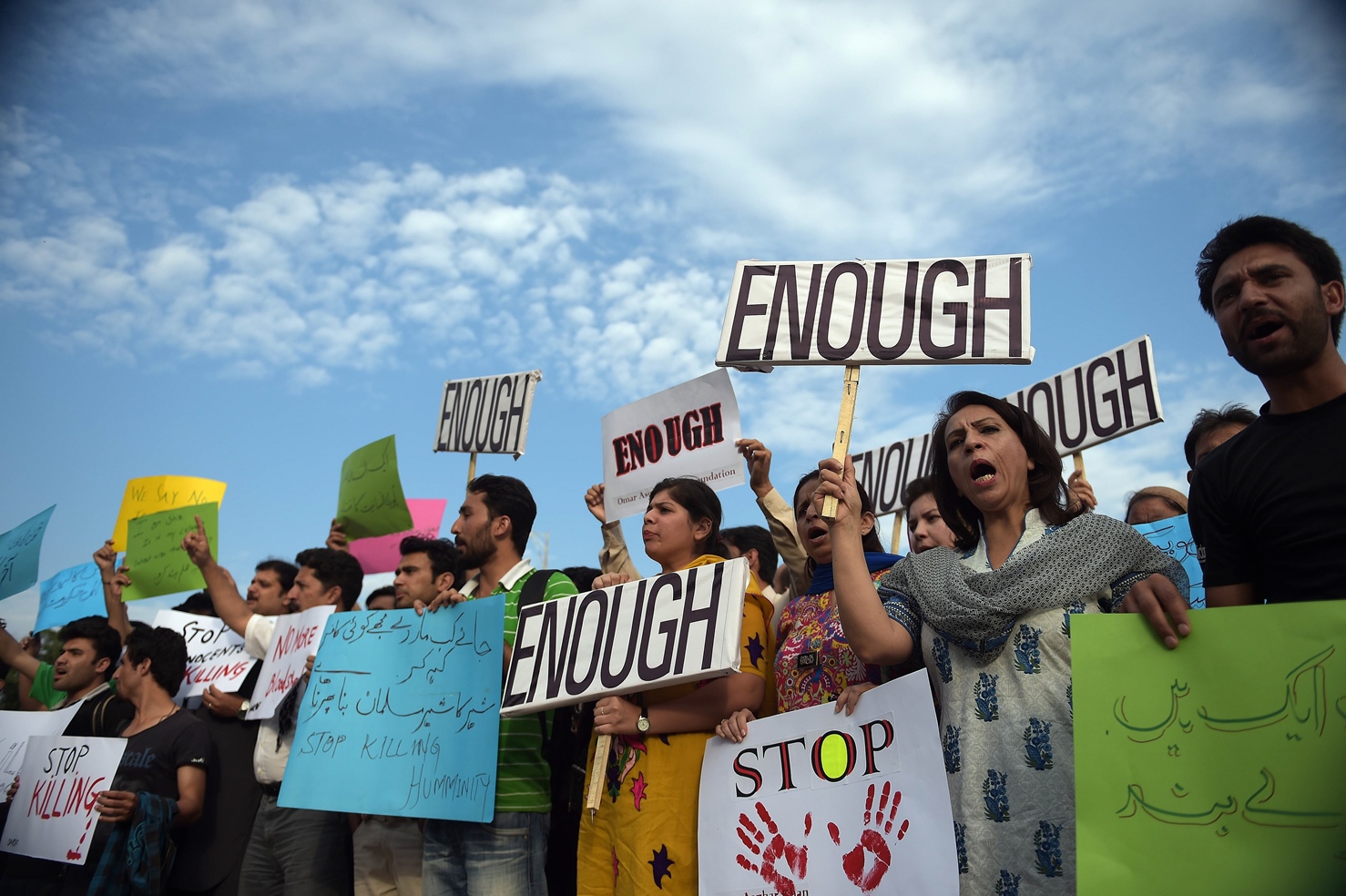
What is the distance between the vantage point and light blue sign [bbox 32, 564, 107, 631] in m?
8.04

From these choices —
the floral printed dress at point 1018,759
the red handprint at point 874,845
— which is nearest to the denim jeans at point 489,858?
the red handprint at point 874,845

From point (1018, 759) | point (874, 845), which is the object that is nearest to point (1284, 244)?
point (1018, 759)

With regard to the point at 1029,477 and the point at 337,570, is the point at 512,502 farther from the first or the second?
the point at 1029,477

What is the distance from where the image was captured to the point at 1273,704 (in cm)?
224

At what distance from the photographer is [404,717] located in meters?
4.84

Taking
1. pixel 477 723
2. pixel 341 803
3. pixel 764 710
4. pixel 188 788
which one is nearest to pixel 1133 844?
pixel 764 710

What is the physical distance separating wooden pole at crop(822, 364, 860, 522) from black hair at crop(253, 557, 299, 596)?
4503mm

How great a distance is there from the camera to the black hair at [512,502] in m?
5.28

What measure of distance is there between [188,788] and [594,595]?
281 cm

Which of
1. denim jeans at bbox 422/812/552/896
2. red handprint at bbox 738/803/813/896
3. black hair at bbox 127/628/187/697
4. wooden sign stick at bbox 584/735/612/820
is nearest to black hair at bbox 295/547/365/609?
black hair at bbox 127/628/187/697

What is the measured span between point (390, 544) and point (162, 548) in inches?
63.6

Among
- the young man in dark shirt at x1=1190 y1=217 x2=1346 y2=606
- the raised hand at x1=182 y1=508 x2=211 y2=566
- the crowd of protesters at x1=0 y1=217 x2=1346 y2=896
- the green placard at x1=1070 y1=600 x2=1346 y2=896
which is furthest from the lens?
the raised hand at x1=182 y1=508 x2=211 y2=566

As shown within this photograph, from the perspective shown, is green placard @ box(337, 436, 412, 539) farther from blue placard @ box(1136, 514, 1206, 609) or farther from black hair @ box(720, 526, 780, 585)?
blue placard @ box(1136, 514, 1206, 609)

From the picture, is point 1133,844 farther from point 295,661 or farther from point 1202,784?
point 295,661
